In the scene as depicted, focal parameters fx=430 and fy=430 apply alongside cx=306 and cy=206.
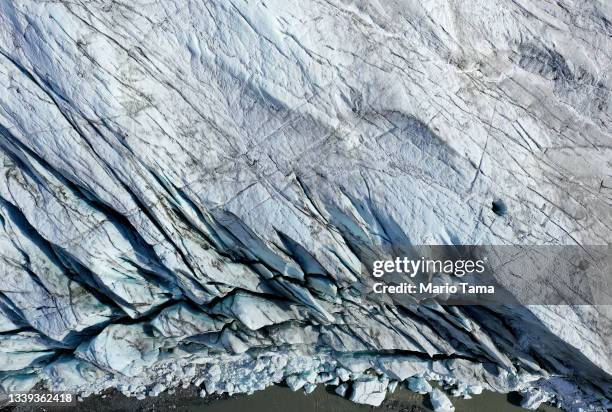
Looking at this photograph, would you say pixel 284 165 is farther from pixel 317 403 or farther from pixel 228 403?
pixel 228 403

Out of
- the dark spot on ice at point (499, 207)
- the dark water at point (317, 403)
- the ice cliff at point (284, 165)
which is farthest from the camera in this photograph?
the dark water at point (317, 403)

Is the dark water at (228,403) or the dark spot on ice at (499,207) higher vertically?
the dark spot on ice at (499,207)

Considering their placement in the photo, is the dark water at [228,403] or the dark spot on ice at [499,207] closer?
the dark spot on ice at [499,207]

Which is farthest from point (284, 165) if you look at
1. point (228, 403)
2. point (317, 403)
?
point (228, 403)

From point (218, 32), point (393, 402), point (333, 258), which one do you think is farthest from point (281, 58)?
point (393, 402)

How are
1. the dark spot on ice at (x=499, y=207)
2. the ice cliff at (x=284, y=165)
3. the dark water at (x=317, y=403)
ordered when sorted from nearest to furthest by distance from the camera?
1. the ice cliff at (x=284, y=165)
2. the dark spot on ice at (x=499, y=207)
3. the dark water at (x=317, y=403)
